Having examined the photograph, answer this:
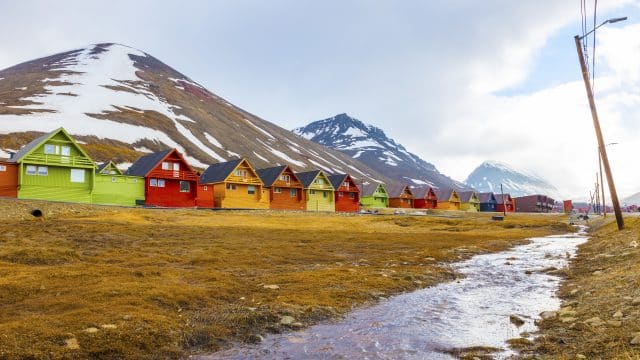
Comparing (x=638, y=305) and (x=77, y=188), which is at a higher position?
(x=77, y=188)

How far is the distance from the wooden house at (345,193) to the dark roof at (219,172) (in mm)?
25713

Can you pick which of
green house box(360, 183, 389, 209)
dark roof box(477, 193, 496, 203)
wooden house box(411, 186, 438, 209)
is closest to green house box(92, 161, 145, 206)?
green house box(360, 183, 389, 209)

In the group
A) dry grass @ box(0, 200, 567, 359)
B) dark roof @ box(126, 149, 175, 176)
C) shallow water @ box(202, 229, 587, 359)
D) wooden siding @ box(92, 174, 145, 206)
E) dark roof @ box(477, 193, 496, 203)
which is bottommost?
shallow water @ box(202, 229, 587, 359)

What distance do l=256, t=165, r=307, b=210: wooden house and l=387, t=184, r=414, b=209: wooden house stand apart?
49556 mm

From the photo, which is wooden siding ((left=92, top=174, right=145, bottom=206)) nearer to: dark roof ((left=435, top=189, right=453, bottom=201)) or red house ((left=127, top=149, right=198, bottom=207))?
red house ((left=127, top=149, right=198, bottom=207))

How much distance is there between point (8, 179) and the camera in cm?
4938

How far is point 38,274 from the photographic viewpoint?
49.8 feet

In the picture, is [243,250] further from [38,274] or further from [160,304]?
[160,304]

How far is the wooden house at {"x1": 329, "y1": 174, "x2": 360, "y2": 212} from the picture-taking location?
300 ft

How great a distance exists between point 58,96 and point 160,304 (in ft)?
544

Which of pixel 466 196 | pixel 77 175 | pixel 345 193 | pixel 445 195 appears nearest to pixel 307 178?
pixel 345 193

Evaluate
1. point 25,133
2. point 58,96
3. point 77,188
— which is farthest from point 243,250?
point 58,96

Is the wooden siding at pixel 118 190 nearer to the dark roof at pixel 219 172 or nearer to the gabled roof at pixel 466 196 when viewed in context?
the dark roof at pixel 219 172

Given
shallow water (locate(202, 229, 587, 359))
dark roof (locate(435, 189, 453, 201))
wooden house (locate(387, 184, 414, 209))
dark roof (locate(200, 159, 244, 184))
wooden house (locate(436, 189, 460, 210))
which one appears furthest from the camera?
dark roof (locate(435, 189, 453, 201))
